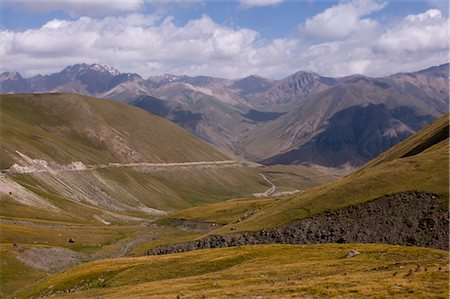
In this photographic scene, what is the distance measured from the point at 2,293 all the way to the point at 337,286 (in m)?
61.1

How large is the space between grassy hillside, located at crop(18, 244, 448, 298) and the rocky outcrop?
32.1 feet

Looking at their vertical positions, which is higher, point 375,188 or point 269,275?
point 375,188

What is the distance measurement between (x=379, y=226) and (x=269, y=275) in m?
33.6

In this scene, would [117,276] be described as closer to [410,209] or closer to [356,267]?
[356,267]

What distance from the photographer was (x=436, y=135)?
13525cm

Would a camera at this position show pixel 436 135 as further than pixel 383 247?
Yes

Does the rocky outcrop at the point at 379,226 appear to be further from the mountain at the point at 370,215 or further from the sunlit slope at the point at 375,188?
the sunlit slope at the point at 375,188

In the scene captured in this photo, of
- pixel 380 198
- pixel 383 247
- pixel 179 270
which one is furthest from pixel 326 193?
pixel 179 270

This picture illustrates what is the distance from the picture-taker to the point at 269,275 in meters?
56.9

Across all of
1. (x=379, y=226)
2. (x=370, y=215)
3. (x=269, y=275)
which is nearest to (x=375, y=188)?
(x=370, y=215)

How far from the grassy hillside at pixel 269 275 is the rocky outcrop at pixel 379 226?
386 inches

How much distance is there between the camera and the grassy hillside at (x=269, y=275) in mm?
41531

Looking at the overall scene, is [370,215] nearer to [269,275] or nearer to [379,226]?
[379,226]

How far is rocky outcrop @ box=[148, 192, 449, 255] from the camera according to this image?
7794cm
